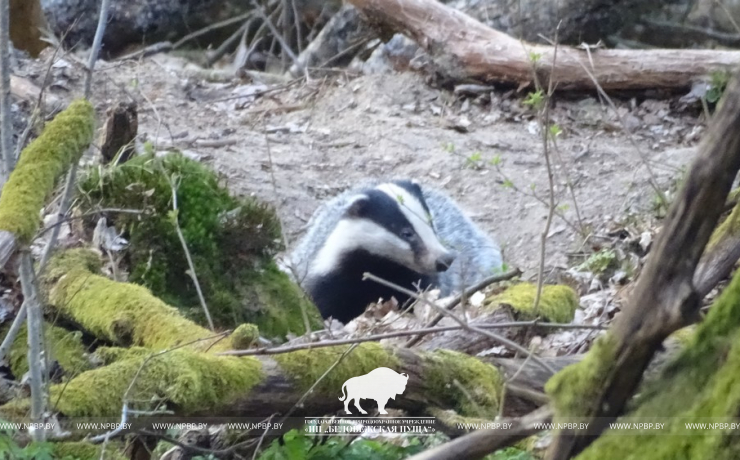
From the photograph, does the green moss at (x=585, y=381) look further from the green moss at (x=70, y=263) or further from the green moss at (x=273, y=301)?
the green moss at (x=70, y=263)

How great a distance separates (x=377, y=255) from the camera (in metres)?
5.46

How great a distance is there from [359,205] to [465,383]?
2757 mm

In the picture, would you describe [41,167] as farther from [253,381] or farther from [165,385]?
[253,381]

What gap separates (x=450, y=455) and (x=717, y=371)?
1.85 feet

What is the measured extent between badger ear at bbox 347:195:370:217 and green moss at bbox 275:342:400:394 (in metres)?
2.76

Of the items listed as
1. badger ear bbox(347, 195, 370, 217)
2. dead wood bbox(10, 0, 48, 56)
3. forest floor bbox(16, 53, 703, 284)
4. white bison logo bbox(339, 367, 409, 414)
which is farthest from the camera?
dead wood bbox(10, 0, 48, 56)

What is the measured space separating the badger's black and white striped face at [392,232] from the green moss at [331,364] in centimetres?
259

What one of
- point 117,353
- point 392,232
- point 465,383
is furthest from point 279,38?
point 465,383

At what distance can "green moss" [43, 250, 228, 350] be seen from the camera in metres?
3.09

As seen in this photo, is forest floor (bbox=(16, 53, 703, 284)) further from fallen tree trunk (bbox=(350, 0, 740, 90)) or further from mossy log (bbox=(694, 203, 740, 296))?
mossy log (bbox=(694, 203, 740, 296))

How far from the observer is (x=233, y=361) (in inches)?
98.8

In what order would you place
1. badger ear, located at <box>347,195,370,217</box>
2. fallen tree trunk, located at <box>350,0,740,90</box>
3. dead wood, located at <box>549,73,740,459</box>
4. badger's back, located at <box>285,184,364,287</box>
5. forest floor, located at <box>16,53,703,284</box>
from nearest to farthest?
dead wood, located at <box>549,73,740,459</box> < badger ear, located at <box>347,195,370,217</box> < badger's back, located at <box>285,184,364,287</box> < forest floor, located at <box>16,53,703,284</box> < fallen tree trunk, located at <box>350,0,740,90</box>

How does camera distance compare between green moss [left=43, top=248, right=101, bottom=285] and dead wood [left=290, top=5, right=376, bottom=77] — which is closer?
green moss [left=43, top=248, right=101, bottom=285]

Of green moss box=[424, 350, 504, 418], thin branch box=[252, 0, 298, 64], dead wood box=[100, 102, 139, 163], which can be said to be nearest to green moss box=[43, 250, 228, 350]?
green moss box=[424, 350, 504, 418]
